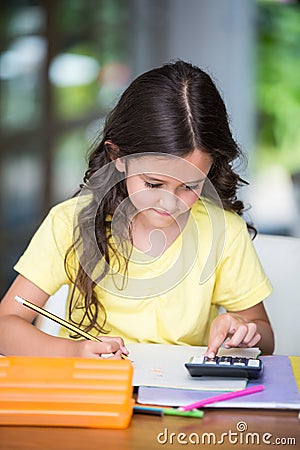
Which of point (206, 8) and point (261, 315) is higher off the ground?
point (261, 315)

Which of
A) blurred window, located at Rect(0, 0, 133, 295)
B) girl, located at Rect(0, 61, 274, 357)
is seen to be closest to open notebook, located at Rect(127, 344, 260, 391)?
girl, located at Rect(0, 61, 274, 357)

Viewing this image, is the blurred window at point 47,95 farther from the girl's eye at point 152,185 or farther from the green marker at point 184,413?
the green marker at point 184,413

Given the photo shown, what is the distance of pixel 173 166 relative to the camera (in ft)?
4.63

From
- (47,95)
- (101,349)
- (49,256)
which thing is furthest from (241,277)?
(47,95)

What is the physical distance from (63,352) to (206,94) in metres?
0.50

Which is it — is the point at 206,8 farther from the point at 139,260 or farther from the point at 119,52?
the point at 139,260

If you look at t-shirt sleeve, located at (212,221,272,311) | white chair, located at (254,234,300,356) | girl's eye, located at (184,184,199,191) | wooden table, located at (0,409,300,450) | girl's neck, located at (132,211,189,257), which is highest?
girl's eye, located at (184,184,199,191)

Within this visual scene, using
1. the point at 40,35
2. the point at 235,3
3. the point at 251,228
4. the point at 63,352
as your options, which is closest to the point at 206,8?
the point at 235,3

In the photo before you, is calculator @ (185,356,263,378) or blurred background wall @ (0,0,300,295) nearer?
calculator @ (185,356,263,378)

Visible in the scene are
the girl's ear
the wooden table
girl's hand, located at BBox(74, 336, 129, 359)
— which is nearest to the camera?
the wooden table

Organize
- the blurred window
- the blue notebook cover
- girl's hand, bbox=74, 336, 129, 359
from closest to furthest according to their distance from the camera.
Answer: the blue notebook cover, girl's hand, bbox=74, 336, 129, 359, the blurred window

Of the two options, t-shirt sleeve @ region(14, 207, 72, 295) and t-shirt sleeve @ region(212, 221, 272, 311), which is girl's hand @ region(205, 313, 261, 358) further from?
t-shirt sleeve @ region(14, 207, 72, 295)

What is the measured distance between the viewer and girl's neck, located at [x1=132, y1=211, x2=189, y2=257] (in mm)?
1589

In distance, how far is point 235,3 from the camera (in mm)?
4699
